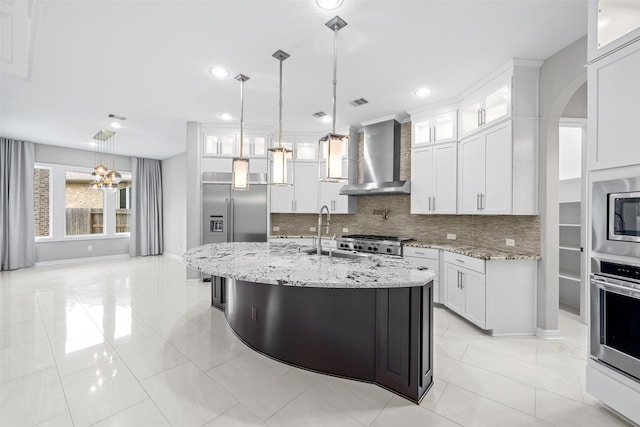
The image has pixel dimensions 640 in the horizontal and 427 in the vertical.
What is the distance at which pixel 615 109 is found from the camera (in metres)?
1.79

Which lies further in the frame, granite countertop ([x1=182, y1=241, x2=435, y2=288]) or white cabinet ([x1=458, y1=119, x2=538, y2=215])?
white cabinet ([x1=458, y1=119, x2=538, y2=215])

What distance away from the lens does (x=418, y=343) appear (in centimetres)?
184

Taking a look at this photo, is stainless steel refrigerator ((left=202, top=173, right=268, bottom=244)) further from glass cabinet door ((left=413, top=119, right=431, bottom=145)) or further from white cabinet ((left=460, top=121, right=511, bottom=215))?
white cabinet ((left=460, top=121, right=511, bottom=215))

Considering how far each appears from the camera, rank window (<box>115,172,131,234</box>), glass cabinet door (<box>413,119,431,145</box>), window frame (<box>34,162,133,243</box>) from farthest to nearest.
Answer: window (<box>115,172,131,234</box>), window frame (<box>34,162,133,243</box>), glass cabinet door (<box>413,119,431,145</box>)

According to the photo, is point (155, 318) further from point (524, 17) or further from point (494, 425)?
point (524, 17)

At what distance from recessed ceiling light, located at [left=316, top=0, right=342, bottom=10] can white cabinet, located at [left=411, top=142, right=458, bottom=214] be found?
2493 millimetres

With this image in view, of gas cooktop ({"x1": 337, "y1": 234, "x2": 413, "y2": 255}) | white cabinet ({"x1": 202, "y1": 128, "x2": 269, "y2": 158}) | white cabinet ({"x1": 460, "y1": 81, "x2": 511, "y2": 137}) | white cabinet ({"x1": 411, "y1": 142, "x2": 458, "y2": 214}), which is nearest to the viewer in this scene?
white cabinet ({"x1": 460, "y1": 81, "x2": 511, "y2": 137})

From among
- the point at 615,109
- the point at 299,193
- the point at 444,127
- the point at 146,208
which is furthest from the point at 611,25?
the point at 146,208

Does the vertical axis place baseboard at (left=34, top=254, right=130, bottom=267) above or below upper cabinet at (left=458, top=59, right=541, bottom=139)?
below

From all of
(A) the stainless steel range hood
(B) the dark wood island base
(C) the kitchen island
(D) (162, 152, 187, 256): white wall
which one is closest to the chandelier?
(D) (162, 152, 187, 256): white wall

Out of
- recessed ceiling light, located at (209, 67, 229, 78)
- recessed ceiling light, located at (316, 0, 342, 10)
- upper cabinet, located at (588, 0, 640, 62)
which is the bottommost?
upper cabinet, located at (588, 0, 640, 62)

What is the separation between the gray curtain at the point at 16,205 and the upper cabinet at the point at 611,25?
29.9 ft

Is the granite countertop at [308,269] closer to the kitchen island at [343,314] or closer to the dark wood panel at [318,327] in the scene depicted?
the kitchen island at [343,314]

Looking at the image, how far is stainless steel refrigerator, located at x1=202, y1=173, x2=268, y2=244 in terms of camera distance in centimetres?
500
